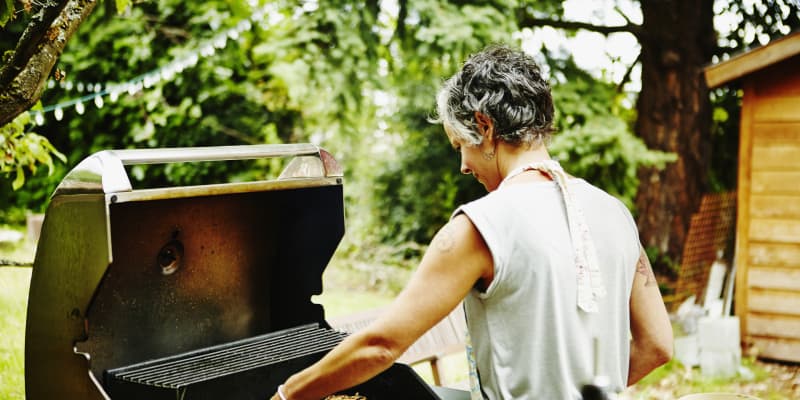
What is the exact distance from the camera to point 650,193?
8594mm

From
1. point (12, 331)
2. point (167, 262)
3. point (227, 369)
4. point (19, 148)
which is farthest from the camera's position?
point (12, 331)

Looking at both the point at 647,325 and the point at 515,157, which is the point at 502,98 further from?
the point at 647,325

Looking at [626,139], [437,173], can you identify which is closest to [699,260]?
[626,139]

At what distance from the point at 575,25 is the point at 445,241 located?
287 inches

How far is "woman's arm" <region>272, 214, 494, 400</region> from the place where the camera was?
5.49ft

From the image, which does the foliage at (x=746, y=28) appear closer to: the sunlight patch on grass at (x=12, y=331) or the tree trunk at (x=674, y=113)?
the tree trunk at (x=674, y=113)

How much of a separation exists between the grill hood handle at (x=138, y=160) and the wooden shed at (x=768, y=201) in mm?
4952

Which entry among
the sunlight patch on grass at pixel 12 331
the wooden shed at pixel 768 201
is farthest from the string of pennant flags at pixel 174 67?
the wooden shed at pixel 768 201

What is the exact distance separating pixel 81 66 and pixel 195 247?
17.8 feet

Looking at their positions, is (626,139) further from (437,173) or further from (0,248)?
(0,248)

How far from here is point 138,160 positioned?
2012 millimetres

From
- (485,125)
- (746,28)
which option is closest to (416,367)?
(485,125)

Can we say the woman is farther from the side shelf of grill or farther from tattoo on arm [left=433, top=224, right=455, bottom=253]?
the side shelf of grill

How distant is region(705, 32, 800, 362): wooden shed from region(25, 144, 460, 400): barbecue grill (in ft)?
16.2
